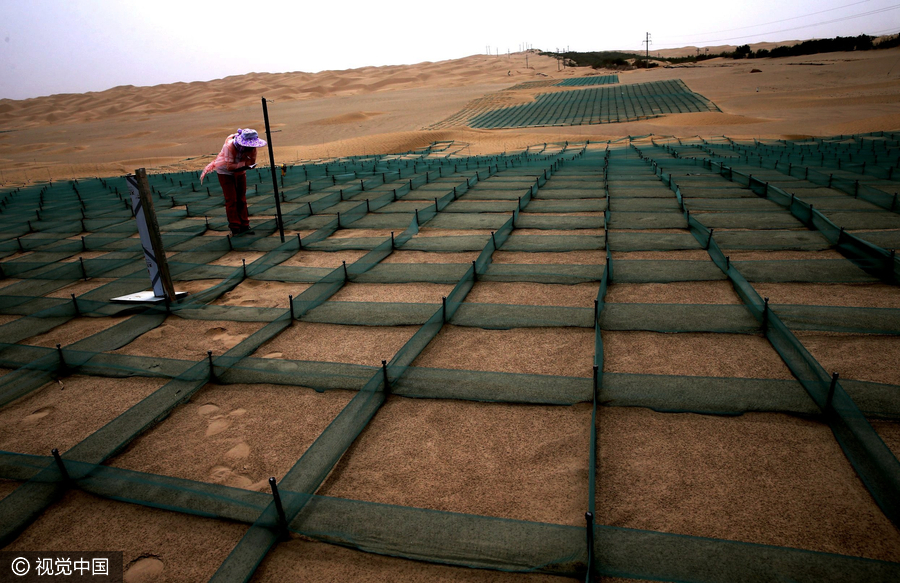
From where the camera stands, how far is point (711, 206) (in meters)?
8.23

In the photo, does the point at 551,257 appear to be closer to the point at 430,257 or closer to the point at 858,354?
the point at 430,257

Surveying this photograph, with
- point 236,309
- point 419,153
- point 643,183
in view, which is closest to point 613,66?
point 419,153

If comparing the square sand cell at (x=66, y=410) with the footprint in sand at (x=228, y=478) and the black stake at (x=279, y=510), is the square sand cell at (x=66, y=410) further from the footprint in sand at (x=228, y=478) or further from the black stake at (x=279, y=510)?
the black stake at (x=279, y=510)

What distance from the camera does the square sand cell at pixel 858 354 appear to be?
11.7ft

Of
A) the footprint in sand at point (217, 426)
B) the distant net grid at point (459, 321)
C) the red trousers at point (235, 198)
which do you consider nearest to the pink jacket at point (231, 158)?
the red trousers at point (235, 198)

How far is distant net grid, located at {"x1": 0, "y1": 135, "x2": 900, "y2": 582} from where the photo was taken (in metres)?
2.33

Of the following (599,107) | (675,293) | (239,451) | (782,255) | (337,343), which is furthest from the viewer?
(599,107)

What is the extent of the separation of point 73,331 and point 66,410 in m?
1.66

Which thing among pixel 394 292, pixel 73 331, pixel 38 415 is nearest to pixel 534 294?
pixel 394 292

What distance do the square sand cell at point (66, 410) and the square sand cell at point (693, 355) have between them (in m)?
3.57

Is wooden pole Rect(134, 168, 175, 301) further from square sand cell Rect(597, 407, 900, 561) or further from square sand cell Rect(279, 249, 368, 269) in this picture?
square sand cell Rect(597, 407, 900, 561)

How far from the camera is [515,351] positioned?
13.7 ft

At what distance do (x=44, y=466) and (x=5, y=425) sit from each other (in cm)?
93

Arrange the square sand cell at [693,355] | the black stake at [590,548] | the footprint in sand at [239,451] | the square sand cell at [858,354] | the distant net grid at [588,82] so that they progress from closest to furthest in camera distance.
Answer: the black stake at [590,548] < the footprint in sand at [239,451] < the square sand cell at [858,354] < the square sand cell at [693,355] < the distant net grid at [588,82]
